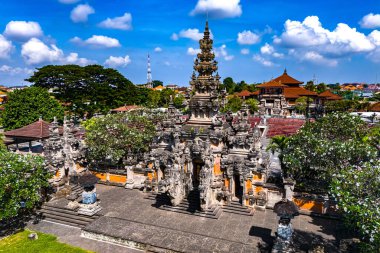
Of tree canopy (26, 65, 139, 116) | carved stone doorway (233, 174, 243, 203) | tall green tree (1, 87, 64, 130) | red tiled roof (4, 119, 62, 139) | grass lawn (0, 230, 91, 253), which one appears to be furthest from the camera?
tree canopy (26, 65, 139, 116)

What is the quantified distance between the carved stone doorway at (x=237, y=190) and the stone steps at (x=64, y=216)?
33.7 feet

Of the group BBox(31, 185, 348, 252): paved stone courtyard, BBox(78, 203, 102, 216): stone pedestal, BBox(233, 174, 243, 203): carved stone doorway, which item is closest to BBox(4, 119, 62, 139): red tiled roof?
BBox(78, 203, 102, 216): stone pedestal

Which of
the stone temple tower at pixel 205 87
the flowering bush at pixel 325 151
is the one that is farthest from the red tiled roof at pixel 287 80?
the stone temple tower at pixel 205 87

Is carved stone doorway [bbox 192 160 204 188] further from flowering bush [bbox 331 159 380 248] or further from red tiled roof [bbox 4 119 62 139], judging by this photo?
red tiled roof [bbox 4 119 62 139]

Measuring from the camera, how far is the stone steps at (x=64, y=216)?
18625 millimetres

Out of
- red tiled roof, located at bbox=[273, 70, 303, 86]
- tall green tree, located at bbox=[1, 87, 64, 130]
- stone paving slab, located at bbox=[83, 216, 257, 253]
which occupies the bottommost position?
stone paving slab, located at bbox=[83, 216, 257, 253]

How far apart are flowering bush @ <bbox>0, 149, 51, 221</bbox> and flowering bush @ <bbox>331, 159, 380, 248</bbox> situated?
18.7 m

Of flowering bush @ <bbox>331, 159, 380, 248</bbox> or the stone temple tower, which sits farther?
the stone temple tower

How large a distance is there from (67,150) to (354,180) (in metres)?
22.3

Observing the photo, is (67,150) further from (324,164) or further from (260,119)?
(260,119)

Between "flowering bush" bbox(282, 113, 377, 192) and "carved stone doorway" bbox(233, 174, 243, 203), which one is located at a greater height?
"flowering bush" bbox(282, 113, 377, 192)

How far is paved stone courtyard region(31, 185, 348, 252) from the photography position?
611 inches

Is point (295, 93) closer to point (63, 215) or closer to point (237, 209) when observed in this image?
point (237, 209)

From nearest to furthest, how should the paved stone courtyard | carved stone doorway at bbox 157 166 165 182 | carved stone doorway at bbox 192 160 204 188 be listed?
the paved stone courtyard, carved stone doorway at bbox 192 160 204 188, carved stone doorway at bbox 157 166 165 182
